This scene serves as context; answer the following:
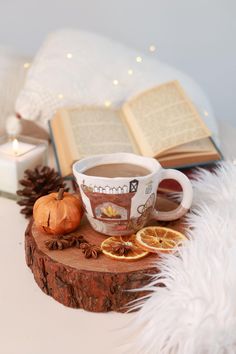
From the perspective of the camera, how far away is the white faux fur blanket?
46cm

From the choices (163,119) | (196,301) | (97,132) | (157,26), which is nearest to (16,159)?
(97,132)

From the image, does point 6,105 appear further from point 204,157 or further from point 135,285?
point 135,285

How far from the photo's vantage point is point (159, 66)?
1.26 m

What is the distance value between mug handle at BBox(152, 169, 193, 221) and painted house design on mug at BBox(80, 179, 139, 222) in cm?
6

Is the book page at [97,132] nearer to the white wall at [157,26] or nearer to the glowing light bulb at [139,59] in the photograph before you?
the glowing light bulb at [139,59]

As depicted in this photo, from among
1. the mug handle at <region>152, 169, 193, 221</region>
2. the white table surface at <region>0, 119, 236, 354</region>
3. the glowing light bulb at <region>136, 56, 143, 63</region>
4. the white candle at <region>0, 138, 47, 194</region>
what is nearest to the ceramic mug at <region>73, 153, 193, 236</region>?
the mug handle at <region>152, 169, 193, 221</region>

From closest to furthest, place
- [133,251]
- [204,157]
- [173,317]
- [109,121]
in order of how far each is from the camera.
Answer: [173,317]
[133,251]
[204,157]
[109,121]

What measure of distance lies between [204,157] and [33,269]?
433mm

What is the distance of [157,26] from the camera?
1688 mm

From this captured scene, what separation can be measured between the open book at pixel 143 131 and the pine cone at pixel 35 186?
0.07m

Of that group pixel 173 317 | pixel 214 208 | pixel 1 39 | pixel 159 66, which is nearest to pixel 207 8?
pixel 159 66

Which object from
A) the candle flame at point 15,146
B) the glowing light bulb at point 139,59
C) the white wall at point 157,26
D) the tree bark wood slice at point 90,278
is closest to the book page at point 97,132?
the candle flame at point 15,146

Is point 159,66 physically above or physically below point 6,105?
above

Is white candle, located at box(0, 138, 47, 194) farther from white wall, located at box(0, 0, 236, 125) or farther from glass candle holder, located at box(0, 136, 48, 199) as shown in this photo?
white wall, located at box(0, 0, 236, 125)
